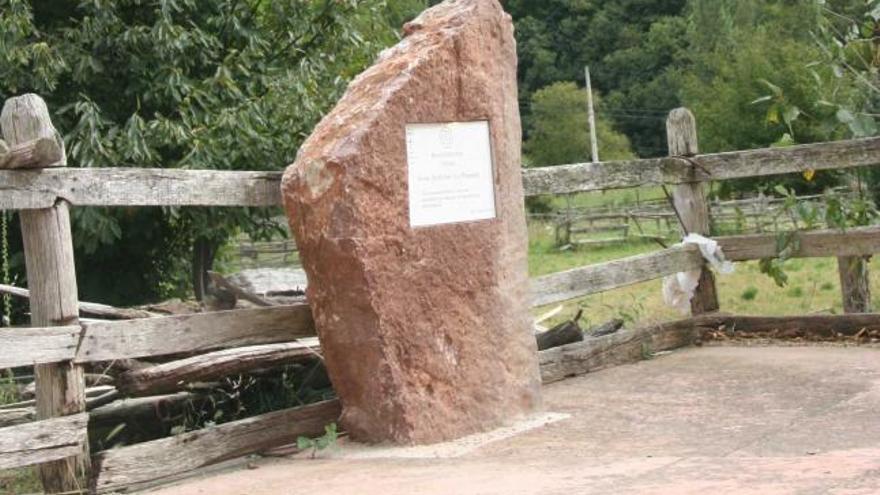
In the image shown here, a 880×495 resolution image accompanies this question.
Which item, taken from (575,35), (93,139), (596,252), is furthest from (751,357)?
(575,35)

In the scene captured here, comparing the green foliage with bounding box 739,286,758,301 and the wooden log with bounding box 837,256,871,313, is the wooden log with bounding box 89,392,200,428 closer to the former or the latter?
the wooden log with bounding box 837,256,871,313

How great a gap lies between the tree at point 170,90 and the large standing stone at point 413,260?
3.45 metres

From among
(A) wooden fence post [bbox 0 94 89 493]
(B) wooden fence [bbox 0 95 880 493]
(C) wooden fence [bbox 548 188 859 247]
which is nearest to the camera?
(B) wooden fence [bbox 0 95 880 493]

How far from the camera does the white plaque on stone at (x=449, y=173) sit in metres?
6.30

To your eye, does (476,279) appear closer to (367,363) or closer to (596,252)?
(367,363)

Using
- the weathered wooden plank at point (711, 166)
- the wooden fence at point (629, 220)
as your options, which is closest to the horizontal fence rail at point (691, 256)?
the weathered wooden plank at point (711, 166)

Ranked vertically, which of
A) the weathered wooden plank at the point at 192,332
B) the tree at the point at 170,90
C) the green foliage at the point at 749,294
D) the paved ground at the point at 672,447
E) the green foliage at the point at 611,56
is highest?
the green foliage at the point at 611,56

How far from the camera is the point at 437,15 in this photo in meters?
6.74

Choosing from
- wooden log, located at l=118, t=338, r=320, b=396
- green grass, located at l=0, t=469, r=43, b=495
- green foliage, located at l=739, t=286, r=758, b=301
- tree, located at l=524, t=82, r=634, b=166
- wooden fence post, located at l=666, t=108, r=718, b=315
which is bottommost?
green foliage, located at l=739, t=286, r=758, b=301

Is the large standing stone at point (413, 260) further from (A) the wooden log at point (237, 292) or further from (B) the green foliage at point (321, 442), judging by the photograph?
(A) the wooden log at point (237, 292)

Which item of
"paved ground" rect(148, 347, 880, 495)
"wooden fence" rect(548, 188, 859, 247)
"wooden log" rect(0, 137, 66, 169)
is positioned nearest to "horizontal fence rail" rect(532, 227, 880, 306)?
"paved ground" rect(148, 347, 880, 495)

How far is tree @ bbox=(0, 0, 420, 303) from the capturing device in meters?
9.50

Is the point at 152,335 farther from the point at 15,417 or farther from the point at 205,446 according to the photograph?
the point at 15,417

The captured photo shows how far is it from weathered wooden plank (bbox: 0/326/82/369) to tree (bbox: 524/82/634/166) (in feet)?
154
